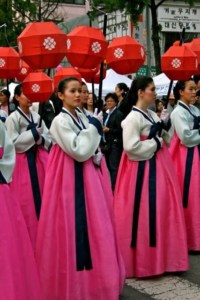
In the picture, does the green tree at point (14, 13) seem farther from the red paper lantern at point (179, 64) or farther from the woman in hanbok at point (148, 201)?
the woman in hanbok at point (148, 201)

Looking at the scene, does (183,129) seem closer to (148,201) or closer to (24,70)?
(148,201)

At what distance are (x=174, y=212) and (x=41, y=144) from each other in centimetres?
144

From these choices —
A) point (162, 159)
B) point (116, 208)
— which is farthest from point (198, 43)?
point (116, 208)

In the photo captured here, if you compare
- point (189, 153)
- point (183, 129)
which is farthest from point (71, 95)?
point (189, 153)

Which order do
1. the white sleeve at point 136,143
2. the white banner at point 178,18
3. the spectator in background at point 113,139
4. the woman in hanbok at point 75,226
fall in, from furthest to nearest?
the white banner at point 178,18, the spectator in background at point 113,139, the white sleeve at point 136,143, the woman in hanbok at point 75,226

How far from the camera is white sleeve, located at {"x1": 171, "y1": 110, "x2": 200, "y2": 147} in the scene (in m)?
5.28

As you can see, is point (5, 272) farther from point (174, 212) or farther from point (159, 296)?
point (174, 212)

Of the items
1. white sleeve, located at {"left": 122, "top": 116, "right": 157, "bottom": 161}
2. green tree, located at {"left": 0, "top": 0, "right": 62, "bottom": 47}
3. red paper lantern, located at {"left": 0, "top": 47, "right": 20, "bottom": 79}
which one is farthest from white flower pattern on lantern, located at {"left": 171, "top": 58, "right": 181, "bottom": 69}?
green tree, located at {"left": 0, "top": 0, "right": 62, "bottom": 47}

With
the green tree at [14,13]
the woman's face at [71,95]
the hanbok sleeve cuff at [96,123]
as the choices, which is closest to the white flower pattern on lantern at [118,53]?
the woman's face at [71,95]

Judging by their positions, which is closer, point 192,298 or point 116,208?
point 192,298

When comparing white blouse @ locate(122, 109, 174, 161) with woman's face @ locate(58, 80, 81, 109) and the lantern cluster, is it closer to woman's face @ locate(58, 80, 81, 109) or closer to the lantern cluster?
the lantern cluster

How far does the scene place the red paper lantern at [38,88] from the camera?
15.6 feet

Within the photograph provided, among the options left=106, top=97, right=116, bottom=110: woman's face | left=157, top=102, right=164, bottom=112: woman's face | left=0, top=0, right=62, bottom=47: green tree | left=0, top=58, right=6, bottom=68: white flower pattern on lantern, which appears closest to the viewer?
left=0, top=58, right=6, bottom=68: white flower pattern on lantern

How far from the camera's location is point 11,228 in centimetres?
312
